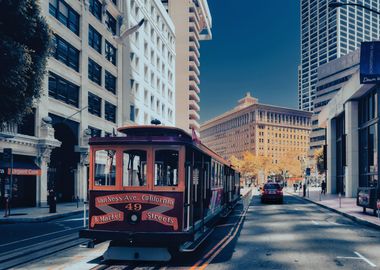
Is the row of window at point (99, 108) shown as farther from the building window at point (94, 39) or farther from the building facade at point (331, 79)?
the building facade at point (331, 79)

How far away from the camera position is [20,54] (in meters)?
17.2

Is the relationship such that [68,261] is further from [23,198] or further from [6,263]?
[23,198]

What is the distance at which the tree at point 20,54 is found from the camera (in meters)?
16.9

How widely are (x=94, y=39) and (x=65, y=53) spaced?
698 cm

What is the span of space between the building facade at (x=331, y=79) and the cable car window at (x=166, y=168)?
114 meters

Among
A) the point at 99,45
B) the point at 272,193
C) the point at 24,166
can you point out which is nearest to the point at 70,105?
the point at 24,166

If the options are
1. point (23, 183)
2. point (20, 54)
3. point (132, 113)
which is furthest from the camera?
point (132, 113)

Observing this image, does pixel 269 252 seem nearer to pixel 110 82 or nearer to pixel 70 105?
pixel 70 105

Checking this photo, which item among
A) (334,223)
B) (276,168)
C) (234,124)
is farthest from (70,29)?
(234,124)

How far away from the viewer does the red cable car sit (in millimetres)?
10102

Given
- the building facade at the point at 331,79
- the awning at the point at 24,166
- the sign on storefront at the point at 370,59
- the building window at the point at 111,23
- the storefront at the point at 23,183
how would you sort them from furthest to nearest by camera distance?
the building facade at the point at 331,79 < the building window at the point at 111,23 < the storefront at the point at 23,183 < the awning at the point at 24,166 < the sign on storefront at the point at 370,59

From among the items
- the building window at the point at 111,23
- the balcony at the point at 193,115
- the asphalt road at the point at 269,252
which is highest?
the building window at the point at 111,23

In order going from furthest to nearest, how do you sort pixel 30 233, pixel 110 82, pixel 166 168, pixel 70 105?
1. pixel 110 82
2. pixel 70 105
3. pixel 30 233
4. pixel 166 168

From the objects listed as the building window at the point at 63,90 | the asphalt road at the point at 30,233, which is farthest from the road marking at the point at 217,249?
the building window at the point at 63,90
